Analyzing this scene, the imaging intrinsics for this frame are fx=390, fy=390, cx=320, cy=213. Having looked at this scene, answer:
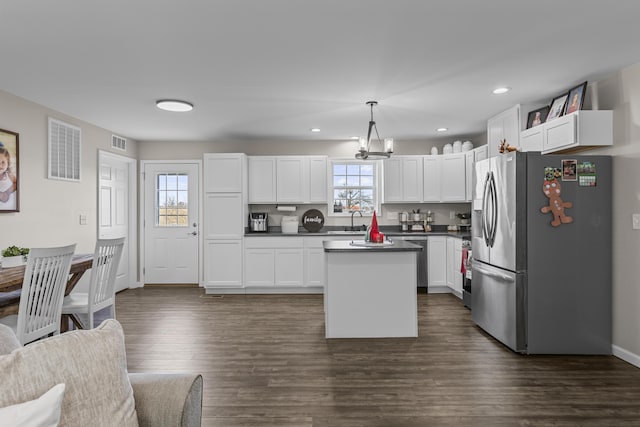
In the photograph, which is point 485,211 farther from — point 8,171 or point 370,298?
point 8,171

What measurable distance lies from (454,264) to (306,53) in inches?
151

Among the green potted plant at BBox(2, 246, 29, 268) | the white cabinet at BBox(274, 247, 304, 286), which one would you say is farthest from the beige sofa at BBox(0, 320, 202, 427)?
the white cabinet at BBox(274, 247, 304, 286)

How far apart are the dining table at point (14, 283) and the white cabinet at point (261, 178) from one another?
2.88 metres

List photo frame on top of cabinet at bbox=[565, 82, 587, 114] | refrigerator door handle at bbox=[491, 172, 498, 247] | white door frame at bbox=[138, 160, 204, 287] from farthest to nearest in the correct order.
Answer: white door frame at bbox=[138, 160, 204, 287] → refrigerator door handle at bbox=[491, 172, 498, 247] → photo frame on top of cabinet at bbox=[565, 82, 587, 114]

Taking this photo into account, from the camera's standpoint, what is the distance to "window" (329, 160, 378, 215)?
6387 millimetres

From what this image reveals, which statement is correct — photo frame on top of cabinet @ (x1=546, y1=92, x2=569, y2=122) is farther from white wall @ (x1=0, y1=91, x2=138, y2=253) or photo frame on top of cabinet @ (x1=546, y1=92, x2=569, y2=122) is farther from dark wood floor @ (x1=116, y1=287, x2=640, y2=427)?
white wall @ (x1=0, y1=91, x2=138, y2=253)

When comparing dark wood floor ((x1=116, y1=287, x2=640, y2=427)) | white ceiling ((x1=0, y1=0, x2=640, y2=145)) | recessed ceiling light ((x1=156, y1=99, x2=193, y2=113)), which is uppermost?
white ceiling ((x1=0, y1=0, x2=640, y2=145))

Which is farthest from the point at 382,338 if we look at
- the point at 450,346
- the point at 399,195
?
the point at 399,195

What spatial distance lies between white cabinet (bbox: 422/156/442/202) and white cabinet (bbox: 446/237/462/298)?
2.46 feet

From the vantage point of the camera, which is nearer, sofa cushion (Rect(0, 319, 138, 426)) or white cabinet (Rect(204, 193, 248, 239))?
sofa cushion (Rect(0, 319, 138, 426))

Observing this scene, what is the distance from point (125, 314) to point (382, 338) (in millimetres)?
3106

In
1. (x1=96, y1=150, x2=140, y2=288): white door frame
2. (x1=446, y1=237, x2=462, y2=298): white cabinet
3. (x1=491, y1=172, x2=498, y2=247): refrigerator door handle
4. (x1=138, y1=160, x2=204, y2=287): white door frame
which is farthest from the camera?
(x1=138, y1=160, x2=204, y2=287): white door frame

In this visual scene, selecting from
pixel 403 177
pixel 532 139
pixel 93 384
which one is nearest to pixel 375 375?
pixel 93 384

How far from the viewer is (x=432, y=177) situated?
6.11 m
